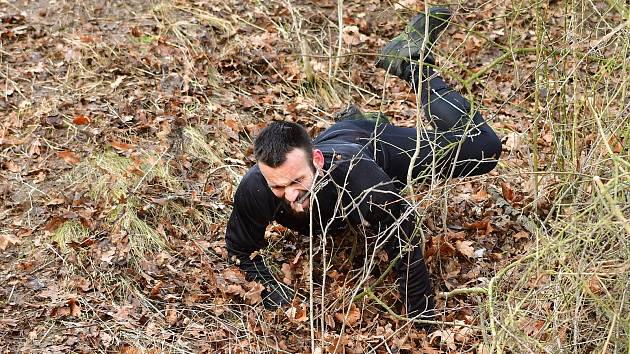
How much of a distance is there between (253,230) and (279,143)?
92 centimetres

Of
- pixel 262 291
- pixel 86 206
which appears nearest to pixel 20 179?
pixel 86 206

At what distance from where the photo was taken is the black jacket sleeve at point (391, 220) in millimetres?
4691

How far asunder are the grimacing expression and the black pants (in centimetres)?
77

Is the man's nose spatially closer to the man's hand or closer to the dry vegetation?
the dry vegetation

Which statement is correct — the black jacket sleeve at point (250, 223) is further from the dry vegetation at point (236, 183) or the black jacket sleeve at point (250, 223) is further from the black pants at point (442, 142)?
the black pants at point (442, 142)

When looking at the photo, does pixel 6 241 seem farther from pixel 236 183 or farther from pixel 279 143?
pixel 279 143

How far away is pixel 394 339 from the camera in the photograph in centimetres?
477

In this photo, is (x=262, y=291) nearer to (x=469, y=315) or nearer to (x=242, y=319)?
(x=242, y=319)

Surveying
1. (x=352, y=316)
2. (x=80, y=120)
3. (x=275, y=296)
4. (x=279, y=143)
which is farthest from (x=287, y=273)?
(x=80, y=120)

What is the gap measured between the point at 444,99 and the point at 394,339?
185 cm

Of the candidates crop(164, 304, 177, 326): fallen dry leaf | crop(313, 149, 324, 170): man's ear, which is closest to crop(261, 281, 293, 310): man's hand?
crop(164, 304, 177, 326): fallen dry leaf

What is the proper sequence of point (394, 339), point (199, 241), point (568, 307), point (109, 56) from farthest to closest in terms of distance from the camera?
point (109, 56) → point (199, 241) → point (394, 339) → point (568, 307)

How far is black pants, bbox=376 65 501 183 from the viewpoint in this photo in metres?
5.37

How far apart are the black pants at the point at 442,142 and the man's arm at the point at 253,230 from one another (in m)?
0.86
